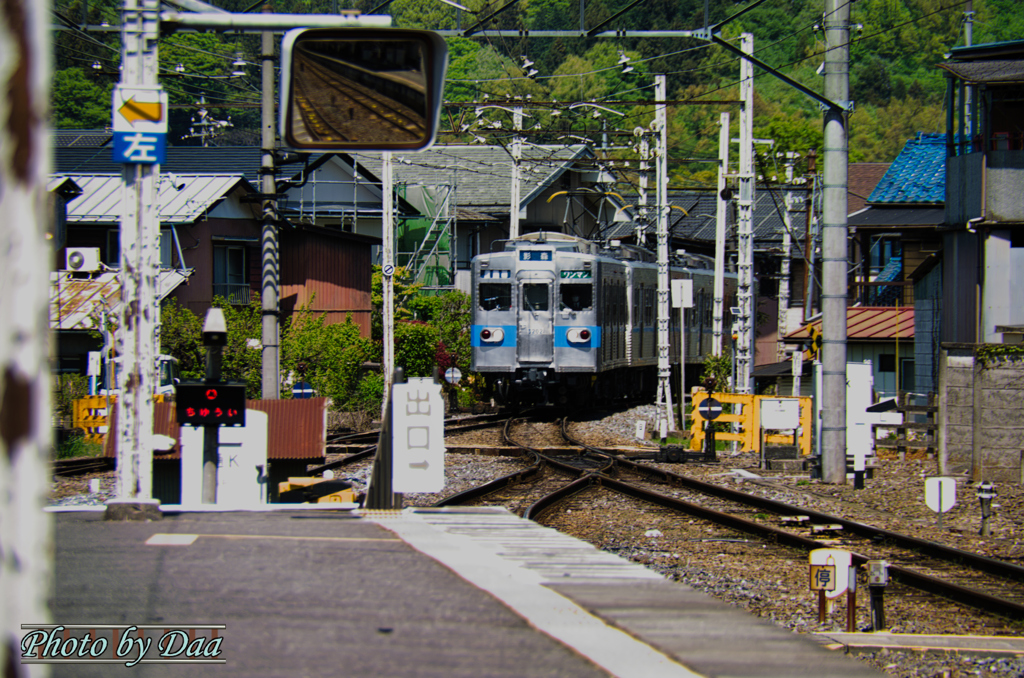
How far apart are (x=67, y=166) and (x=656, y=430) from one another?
21234mm

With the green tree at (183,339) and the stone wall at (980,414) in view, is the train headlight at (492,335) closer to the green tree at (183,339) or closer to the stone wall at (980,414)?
the green tree at (183,339)

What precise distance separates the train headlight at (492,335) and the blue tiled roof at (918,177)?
30.0 feet

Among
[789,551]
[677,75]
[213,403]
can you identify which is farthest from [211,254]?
[677,75]

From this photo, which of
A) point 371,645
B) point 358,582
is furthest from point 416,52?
point 371,645

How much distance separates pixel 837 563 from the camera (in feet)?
20.9

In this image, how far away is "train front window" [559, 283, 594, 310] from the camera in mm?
20500

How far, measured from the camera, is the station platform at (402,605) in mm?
3232

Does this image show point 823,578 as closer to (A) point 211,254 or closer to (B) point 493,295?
(B) point 493,295

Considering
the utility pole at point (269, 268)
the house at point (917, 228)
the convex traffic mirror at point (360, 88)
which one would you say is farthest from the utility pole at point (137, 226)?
the house at point (917, 228)

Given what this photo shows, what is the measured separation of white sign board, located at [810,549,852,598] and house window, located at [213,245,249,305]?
19.1 meters

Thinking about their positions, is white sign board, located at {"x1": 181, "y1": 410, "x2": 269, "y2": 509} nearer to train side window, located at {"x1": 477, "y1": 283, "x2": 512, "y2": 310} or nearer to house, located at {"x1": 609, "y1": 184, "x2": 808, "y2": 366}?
train side window, located at {"x1": 477, "y1": 283, "x2": 512, "y2": 310}

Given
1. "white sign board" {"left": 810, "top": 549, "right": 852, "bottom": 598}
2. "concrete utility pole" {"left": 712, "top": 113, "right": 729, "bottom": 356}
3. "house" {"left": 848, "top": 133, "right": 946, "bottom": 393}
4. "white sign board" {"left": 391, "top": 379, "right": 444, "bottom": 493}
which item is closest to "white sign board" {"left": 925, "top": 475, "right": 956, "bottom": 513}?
"white sign board" {"left": 810, "top": 549, "right": 852, "bottom": 598}

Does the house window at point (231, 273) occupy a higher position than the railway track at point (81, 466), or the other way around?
the house window at point (231, 273)

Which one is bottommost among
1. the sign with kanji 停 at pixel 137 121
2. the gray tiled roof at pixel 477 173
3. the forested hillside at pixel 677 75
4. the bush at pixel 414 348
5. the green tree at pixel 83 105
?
the bush at pixel 414 348
